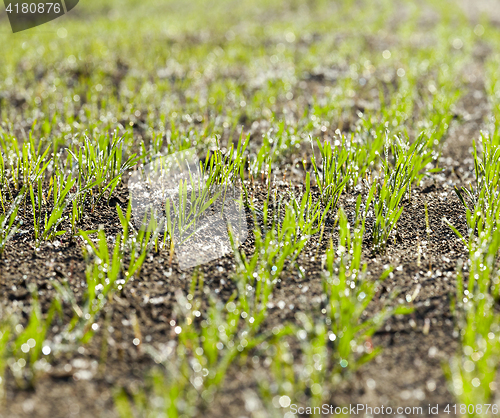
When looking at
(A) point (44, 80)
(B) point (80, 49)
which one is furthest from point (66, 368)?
(B) point (80, 49)

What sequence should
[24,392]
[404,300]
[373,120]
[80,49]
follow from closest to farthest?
[24,392] → [404,300] → [373,120] → [80,49]

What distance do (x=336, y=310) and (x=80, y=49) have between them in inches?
169

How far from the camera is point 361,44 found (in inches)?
201

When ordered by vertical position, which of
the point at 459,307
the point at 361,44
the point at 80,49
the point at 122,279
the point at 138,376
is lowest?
the point at 459,307

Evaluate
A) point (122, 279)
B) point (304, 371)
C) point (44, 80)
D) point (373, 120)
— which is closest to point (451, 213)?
point (373, 120)

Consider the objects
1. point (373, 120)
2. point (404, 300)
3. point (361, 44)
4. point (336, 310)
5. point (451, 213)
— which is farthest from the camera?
point (361, 44)

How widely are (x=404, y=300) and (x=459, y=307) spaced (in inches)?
6.7

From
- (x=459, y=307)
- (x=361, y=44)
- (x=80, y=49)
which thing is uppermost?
(x=80, y=49)

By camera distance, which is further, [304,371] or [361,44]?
[361,44]

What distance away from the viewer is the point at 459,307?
4.68ft

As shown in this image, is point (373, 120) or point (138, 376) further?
point (373, 120)

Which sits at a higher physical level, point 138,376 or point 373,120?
point 373,120

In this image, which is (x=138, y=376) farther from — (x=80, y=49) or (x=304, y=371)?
(x=80, y=49)

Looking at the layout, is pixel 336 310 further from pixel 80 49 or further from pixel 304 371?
pixel 80 49
